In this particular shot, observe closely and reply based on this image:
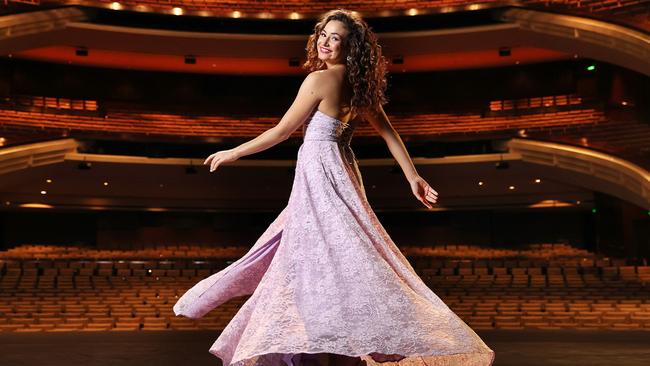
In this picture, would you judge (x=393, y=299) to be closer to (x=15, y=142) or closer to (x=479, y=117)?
(x=15, y=142)

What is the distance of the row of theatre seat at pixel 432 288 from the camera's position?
10219 millimetres

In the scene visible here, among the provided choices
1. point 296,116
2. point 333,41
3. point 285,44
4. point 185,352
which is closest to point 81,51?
point 285,44

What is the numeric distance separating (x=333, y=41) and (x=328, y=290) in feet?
3.15

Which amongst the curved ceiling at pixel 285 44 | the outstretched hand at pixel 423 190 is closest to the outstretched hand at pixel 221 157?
the outstretched hand at pixel 423 190

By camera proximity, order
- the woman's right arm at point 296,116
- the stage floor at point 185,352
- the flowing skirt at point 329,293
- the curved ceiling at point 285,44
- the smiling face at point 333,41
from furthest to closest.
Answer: the curved ceiling at point 285,44
the stage floor at point 185,352
the smiling face at point 333,41
the woman's right arm at point 296,116
the flowing skirt at point 329,293

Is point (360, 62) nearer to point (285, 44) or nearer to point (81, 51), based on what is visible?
point (285, 44)

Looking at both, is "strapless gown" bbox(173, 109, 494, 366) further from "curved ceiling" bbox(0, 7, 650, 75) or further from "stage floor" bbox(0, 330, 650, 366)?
"curved ceiling" bbox(0, 7, 650, 75)

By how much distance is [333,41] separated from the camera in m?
2.71

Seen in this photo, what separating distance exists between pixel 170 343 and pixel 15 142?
12.1 meters

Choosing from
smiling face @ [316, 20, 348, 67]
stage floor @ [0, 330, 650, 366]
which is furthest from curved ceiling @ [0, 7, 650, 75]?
smiling face @ [316, 20, 348, 67]

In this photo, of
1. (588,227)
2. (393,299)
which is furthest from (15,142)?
(588,227)

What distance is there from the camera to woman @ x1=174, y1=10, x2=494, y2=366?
234 cm

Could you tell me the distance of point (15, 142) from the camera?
51.3 ft

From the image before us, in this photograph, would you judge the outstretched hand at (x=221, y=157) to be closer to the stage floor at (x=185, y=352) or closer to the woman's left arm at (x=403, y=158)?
the woman's left arm at (x=403, y=158)
